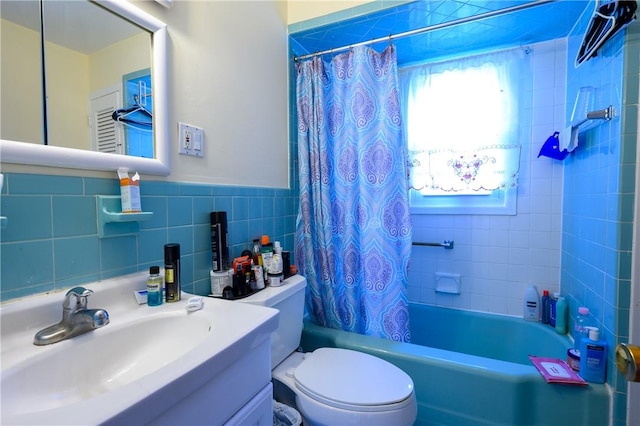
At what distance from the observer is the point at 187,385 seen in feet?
1.70

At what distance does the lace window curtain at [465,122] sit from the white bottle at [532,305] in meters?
0.67

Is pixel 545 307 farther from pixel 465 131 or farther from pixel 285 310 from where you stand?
pixel 285 310

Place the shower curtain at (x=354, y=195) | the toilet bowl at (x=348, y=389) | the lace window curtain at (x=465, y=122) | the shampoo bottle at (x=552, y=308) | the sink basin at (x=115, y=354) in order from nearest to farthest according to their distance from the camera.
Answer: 1. the sink basin at (x=115, y=354)
2. the toilet bowl at (x=348, y=389)
3. the shower curtain at (x=354, y=195)
4. the shampoo bottle at (x=552, y=308)
5. the lace window curtain at (x=465, y=122)

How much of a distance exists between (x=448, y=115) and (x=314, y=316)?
1.59 m

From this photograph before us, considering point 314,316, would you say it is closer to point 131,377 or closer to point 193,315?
point 193,315

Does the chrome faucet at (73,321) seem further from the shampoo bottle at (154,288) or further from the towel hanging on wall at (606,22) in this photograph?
the towel hanging on wall at (606,22)

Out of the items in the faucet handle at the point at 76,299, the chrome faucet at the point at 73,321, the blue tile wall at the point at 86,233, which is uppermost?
the blue tile wall at the point at 86,233

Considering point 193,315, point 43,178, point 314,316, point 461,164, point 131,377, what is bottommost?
point 314,316

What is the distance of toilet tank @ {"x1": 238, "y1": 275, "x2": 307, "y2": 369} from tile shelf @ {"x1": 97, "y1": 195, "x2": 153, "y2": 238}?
1.55ft

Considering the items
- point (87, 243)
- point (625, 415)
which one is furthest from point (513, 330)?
point (87, 243)

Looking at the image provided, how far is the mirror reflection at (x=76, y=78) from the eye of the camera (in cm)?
70

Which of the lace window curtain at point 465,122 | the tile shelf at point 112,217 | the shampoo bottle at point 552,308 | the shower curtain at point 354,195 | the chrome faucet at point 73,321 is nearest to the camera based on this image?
the chrome faucet at point 73,321

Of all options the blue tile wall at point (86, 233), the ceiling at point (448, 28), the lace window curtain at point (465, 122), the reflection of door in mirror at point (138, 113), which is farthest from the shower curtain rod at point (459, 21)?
the blue tile wall at point (86, 233)

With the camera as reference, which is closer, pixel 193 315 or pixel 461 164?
pixel 193 315
